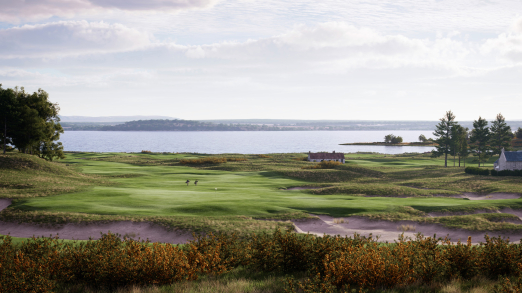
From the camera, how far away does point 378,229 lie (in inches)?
890

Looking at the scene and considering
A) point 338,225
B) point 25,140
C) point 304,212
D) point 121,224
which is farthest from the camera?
point 25,140

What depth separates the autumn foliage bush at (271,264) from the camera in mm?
9570

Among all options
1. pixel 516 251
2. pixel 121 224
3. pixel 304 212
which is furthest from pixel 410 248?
pixel 121 224

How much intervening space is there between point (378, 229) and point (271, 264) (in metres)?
13.3

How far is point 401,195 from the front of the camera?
3703 cm

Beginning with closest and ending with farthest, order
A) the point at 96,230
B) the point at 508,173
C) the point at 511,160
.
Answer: the point at 96,230, the point at 508,173, the point at 511,160

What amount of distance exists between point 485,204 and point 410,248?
2186cm

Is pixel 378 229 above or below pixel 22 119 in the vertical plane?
below

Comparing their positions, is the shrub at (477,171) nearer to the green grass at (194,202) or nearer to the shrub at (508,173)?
the shrub at (508,173)

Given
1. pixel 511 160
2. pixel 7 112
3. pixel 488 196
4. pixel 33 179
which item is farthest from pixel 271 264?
pixel 511 160

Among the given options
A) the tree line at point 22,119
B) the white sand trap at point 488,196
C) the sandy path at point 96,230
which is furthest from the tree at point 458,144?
the tree line at point 22,119

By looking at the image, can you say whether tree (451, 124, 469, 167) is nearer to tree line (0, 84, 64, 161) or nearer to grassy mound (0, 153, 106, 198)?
grassy mound (0, 153, 106, 198)

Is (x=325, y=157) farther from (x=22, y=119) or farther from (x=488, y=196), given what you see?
(x=22, y=119)

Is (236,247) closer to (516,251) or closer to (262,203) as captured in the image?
(516,251)
